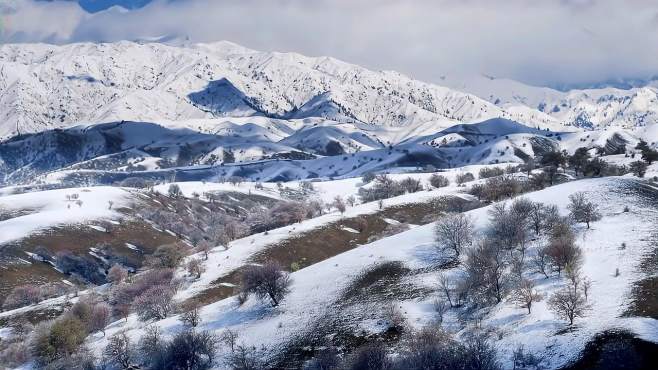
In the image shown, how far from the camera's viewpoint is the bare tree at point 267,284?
89.6 meters

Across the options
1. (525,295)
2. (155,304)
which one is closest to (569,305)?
(525,295)

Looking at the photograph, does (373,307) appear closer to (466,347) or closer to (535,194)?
(466,347)

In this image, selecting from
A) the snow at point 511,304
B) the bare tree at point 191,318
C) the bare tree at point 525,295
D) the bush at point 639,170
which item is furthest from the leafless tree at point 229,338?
the bush at point 639,170

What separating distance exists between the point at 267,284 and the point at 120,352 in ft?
74.9

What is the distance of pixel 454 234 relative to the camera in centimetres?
9962

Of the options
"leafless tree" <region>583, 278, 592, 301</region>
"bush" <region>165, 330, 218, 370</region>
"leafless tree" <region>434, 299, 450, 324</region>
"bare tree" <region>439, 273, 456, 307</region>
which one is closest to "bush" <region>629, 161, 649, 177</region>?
"leafless tree" <region>583, 278, 592, 301</region>

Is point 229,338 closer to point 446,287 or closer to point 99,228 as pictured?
point 446,287

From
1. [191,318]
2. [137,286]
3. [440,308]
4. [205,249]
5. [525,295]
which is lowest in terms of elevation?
[137,286]

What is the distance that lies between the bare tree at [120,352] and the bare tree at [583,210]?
73.5 m

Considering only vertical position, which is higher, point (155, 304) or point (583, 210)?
point (583, 210)

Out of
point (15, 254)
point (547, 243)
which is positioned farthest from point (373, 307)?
point (15, 254)

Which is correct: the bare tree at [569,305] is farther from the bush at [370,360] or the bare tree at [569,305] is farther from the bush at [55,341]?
the bush at [55,341]

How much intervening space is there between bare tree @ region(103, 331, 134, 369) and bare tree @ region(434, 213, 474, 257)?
51189mm

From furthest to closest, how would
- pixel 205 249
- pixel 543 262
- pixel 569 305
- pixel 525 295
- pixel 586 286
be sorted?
pixel 205 249, pixel 543 262, pixel 525 295, pixel 586 286, pixel 569 305
